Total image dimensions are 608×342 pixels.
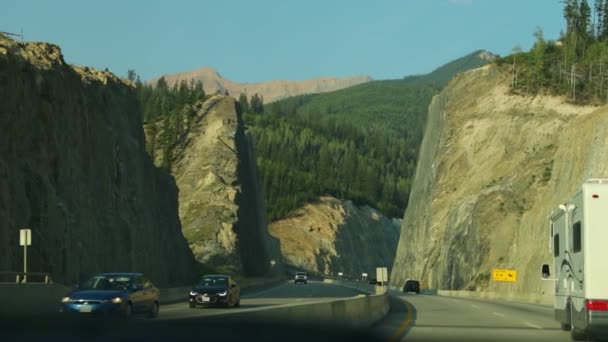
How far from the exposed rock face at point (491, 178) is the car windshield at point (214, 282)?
34827 millimetres

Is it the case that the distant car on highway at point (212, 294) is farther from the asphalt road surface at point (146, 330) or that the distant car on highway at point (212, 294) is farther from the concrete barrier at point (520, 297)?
the asphalt road surface at point (146, 330)

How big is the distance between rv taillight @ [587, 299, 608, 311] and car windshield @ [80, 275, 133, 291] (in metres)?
13.6

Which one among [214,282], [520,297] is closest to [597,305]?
[214,282]

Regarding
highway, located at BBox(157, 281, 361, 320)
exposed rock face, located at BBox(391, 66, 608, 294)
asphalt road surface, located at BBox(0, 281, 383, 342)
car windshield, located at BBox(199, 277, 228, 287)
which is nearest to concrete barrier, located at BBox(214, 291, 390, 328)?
highway, located at BBox(157, 281, 361, 320)

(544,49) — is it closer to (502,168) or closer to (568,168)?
(502,168)

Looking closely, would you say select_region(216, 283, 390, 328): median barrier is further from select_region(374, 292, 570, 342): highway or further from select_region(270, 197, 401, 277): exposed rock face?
select_region(270, 197, 401, 277): exposed rock face

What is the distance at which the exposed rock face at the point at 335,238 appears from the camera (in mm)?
167750

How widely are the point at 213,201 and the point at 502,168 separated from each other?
100ft

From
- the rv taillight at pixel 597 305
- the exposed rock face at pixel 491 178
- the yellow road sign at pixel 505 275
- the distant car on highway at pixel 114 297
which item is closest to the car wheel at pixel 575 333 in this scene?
the rv taillight at pixel 597 305

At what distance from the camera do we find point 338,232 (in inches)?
6732

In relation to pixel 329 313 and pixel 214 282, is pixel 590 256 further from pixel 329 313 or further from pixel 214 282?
pixel 214 282

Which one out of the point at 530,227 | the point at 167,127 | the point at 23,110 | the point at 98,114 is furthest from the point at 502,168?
the point at 23,110

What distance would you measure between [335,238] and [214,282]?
128679mm

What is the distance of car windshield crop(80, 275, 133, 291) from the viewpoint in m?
28.2
